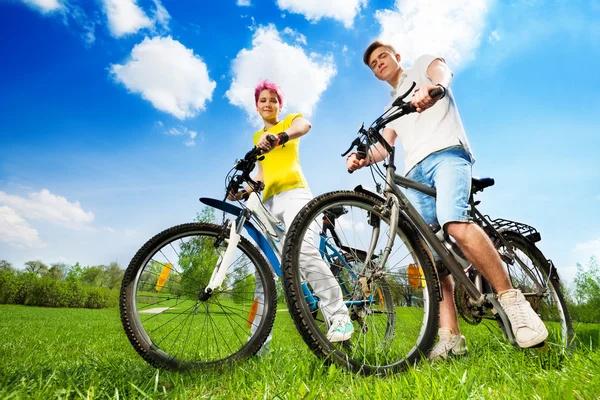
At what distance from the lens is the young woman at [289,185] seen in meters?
→ 2.92

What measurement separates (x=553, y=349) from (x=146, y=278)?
121 inches

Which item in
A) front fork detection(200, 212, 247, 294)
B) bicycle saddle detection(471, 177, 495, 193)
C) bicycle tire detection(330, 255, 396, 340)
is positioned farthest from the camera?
bicycle saddle detection(471, 177, 495, 193)

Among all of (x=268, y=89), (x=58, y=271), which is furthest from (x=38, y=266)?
(x=268, y=89)

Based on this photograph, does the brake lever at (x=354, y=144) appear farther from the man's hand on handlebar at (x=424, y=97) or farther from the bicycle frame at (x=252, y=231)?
the bicycle frame at (x=252, y=231)

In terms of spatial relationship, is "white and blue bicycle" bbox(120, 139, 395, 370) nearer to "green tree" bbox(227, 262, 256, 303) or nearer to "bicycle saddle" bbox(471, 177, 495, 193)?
"green tree" bbox(227, 262, 256, 303)

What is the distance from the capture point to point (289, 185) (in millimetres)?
3463

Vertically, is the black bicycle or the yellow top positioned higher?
the yellow top

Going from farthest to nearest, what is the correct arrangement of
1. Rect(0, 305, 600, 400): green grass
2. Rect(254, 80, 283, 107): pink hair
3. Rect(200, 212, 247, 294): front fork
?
Rect(254, 80, 283, 107): pink hair, Rect(200, 212, 247, 294): front fork, Rect(0, 305, 600, 400): green grass

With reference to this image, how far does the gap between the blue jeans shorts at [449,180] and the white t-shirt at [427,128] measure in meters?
0.05

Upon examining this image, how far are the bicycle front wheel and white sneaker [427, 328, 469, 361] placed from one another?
127 centimetres

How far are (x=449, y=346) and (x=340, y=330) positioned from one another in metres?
0.87

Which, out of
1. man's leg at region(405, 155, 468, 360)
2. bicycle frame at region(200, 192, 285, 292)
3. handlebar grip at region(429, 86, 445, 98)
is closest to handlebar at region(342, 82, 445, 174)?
handlebar grip at region(429, 86, 445, 98)

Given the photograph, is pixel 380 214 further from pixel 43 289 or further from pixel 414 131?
pixel 43 289

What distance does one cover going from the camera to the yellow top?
11.4 ft
